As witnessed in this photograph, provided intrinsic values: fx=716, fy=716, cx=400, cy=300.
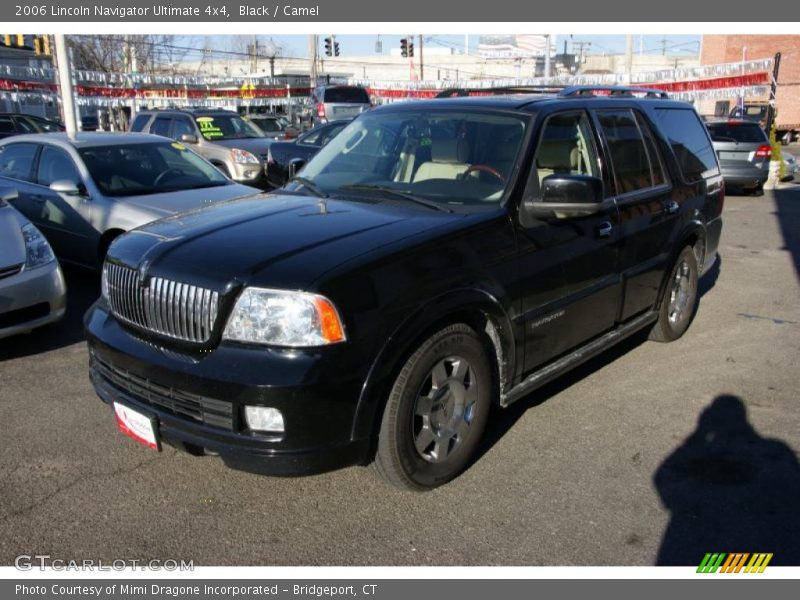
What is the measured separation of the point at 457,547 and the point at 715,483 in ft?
4.80

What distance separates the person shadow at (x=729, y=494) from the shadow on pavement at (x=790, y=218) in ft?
16.2

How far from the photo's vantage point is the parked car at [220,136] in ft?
44.0

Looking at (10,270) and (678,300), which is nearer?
(10,270)

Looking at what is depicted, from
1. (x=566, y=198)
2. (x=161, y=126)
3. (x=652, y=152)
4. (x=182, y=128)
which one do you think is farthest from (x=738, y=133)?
(x=566, y=198)

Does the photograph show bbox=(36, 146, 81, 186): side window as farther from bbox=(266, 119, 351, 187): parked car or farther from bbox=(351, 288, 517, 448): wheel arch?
bbox=(351, 288, 517, 448): wheel arch

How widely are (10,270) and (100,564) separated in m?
3.13

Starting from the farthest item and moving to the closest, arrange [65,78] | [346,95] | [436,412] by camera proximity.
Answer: [346,95], [65,78], [436,412]

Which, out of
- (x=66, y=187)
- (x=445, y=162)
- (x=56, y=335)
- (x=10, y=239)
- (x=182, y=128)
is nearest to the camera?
(x=445, y=162)

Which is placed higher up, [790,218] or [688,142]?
[688,142]

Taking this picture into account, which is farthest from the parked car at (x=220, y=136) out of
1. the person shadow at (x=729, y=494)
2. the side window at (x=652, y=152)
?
the person shadow at (x=729, y=494)

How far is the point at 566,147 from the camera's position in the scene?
14.4 ft

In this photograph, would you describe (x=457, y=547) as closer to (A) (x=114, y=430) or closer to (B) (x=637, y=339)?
(A) (x=114, y=430)

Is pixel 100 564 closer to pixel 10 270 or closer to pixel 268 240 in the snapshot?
pixel 268 240

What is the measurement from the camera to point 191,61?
81.8m
